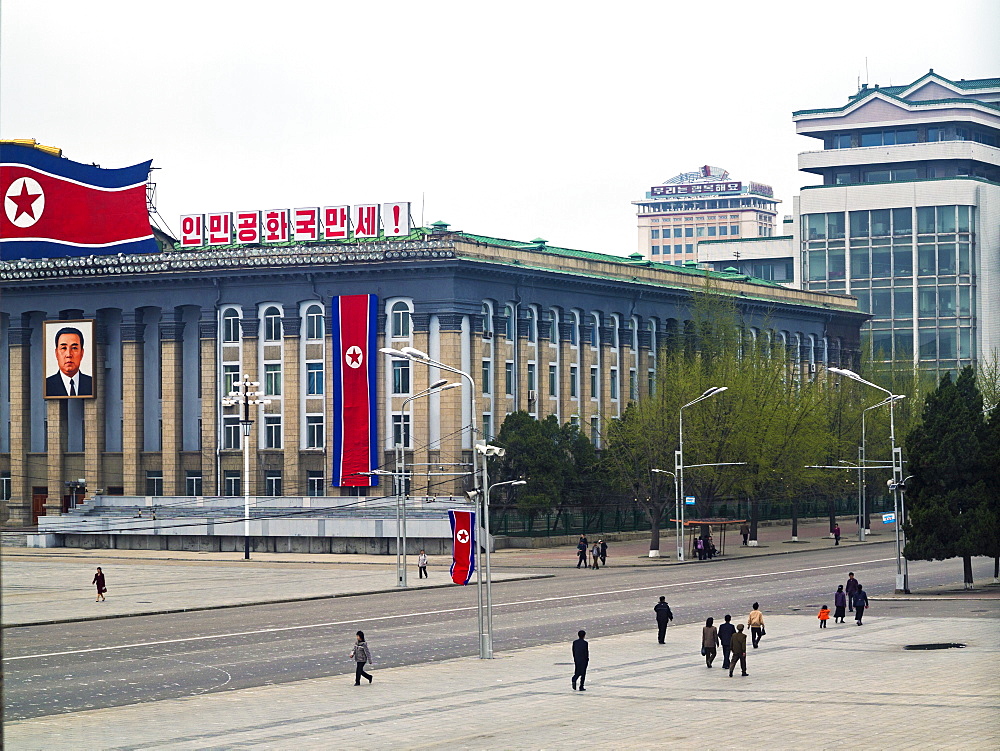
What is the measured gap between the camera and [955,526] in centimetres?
5841

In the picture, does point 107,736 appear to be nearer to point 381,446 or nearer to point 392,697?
point 392,697

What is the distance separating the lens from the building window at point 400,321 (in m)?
99.9

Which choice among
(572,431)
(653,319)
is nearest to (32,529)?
(572,431)

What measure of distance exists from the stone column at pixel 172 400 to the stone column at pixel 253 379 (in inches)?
211

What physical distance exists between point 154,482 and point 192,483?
3.34 m

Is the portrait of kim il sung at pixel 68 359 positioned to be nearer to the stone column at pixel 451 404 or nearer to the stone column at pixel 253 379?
the stone column at pixel 253 379

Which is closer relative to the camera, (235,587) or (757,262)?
(235,587)

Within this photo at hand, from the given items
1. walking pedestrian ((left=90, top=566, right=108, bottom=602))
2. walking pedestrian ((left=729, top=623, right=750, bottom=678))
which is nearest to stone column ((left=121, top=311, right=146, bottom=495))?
walking pedestrian ((left=90, top=566, right=108, bottom=602))

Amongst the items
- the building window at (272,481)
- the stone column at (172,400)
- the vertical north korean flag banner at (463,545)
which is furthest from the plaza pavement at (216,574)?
the vertical north korean flag banner at (463,545)

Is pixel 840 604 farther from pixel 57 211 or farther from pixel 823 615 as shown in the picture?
pixel 57 211

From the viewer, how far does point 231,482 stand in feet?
342

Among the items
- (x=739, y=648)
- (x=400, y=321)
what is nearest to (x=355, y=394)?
(x=400, y=321)

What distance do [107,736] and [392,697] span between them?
737 centimetres

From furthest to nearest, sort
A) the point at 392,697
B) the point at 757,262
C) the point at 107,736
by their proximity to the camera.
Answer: the point at 757,262, the point at 392,697, the point at 107,736
